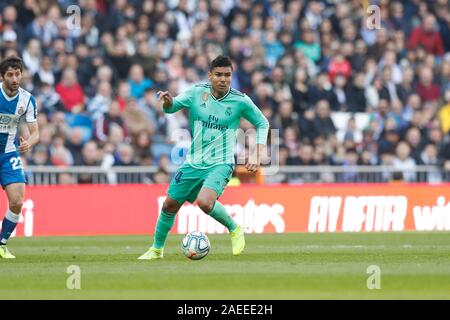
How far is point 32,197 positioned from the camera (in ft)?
70.4

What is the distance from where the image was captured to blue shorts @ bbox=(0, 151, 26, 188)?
50.1 feet

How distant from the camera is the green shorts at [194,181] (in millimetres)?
14555

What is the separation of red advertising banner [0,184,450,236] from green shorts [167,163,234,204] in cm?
727

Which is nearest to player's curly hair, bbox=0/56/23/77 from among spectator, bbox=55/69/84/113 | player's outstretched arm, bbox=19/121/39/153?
player's outstretched arm, bbox=19/121/39/153

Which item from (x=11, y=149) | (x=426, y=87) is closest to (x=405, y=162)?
(x=426, y=87)

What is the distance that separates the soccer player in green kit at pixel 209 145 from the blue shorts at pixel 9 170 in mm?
1910

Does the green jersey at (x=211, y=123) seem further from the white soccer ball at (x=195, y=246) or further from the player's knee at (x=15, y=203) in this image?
the player's knee at (x=15, y=203)

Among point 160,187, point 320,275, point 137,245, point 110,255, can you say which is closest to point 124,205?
point 160,187

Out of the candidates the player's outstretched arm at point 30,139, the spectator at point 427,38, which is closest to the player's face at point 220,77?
the player's outstretched arm at point 30,139

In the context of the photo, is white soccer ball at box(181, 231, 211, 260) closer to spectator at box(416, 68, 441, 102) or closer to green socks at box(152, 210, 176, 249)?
green socks at box(152, 210, 176, 249)

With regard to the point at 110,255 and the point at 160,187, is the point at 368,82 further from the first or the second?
the point at 110,255

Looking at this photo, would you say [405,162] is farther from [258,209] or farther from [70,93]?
[70,93]

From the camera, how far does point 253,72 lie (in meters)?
26.2

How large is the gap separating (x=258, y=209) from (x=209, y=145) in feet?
26.4
